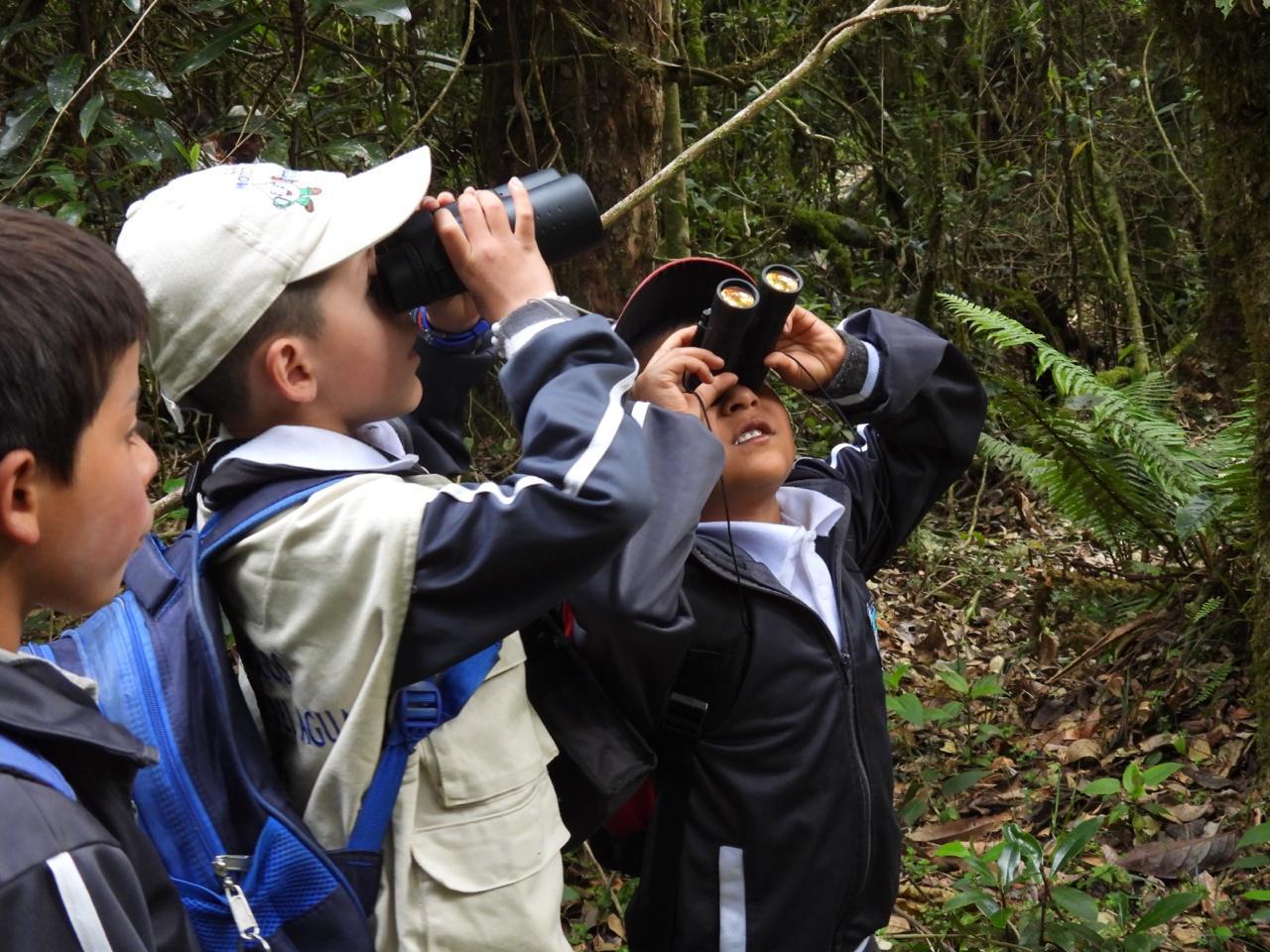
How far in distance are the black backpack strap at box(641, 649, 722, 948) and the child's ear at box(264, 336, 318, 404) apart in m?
0.64

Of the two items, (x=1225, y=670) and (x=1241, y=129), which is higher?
(x=1241, y=129)

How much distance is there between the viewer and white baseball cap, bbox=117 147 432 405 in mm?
1473

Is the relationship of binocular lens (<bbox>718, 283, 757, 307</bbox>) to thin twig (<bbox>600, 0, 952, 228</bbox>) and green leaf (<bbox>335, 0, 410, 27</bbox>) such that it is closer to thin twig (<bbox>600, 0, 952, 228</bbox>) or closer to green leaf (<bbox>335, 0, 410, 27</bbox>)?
thin twig (<bbox>600, 0, 952, 228</bbox>)

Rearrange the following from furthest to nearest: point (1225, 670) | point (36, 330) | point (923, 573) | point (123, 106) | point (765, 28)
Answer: point (765, 28) < point (923, 573) < point (1225, 670) < point (123, 106) < point (36, 330)

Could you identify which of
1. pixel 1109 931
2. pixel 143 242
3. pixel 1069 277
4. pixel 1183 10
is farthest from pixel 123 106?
pixel 1069 277

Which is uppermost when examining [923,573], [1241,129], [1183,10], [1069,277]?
[1183,10]

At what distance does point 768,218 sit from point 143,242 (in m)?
4.74

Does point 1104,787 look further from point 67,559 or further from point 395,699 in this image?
point 67,559

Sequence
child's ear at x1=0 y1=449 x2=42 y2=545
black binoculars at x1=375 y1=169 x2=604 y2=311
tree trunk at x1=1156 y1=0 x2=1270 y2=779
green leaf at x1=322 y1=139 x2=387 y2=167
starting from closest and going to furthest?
child's ear at x1=0 y1=449 x2=42 y2=545
black binoculars at x1=375 y1=169 x2=604 y2=311
tree trunk at x1=1156 y1=0 x2=1270 y2=779
green leaf at x1=322 y1=139 x2=387 y2=167

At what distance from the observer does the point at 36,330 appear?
3.75 ft

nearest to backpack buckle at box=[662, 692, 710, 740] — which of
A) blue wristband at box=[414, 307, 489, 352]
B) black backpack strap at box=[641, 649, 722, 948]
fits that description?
black backpack strap at box=[641, 649, 722, 948]

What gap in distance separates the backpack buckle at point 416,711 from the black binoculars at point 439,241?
1.57ft

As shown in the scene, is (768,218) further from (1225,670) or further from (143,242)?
(143,242)

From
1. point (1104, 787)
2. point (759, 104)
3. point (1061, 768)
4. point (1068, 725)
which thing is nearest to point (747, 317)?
point (759, 104)
